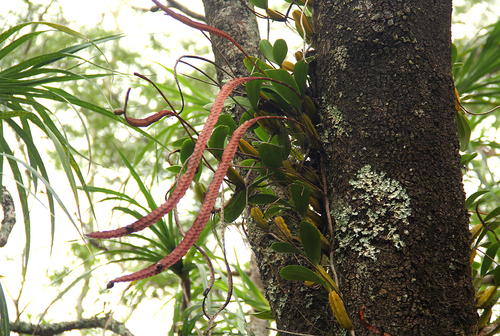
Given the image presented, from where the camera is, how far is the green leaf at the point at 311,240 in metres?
0.56

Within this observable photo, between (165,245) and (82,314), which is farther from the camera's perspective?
(82,314)

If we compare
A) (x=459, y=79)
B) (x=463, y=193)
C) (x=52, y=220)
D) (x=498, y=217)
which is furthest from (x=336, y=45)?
(x=459, y=79)

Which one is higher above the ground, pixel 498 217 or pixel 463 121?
pixel 463 121

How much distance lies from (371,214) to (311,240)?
0.10 metres

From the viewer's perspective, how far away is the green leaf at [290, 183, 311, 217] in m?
0.60

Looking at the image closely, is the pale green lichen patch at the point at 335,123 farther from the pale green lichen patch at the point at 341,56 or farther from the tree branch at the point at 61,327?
the tree branch at the point at 61,327

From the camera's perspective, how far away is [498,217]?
29.0 inches

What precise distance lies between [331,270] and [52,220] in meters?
0.73

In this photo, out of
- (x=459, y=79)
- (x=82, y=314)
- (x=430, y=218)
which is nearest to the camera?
(x=430, y=218)

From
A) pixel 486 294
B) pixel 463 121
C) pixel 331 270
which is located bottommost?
pixel 486 294

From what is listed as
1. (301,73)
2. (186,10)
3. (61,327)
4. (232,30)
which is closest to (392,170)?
(301,73)

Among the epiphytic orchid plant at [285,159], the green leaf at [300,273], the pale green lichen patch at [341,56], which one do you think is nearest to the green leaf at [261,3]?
the epiphytic orchid plant at [285,159]

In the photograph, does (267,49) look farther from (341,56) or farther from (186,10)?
(186,10)

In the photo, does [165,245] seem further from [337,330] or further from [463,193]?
[463,193]
